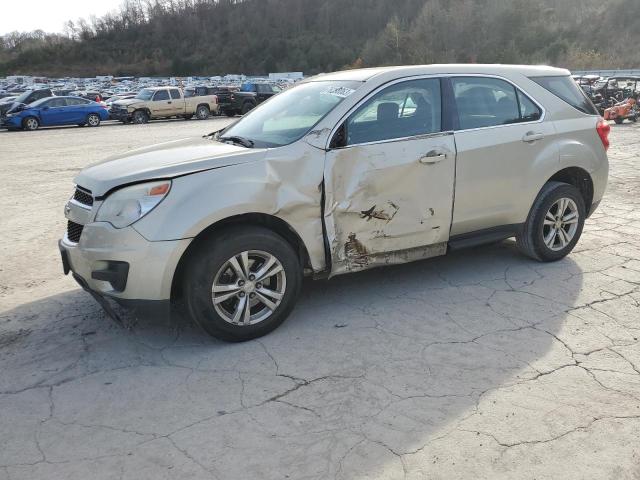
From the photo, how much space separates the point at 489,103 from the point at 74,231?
350cm

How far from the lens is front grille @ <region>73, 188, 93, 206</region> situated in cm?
388

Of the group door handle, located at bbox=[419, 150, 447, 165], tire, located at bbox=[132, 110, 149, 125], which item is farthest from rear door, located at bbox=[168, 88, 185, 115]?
door handle, located at bbox=[419, 150, 447, 165]

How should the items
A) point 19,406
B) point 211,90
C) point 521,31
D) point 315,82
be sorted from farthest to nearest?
point 521,31
point 211,90
point 315,82
point 19,406

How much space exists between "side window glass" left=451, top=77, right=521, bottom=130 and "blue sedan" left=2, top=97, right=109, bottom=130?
2451 cm

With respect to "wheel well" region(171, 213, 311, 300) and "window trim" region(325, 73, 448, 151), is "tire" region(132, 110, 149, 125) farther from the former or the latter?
"wheel well" region(171, 213, 311, 300)

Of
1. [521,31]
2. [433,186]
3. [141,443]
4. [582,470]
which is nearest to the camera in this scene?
[582,470]

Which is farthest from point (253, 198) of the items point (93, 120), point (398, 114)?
point (93, 120)

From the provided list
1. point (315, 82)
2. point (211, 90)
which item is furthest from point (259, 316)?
point (211, 90)

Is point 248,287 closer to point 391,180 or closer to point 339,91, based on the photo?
point 391,180

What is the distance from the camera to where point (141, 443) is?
2.86 meters

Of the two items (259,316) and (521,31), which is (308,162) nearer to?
(259,316)

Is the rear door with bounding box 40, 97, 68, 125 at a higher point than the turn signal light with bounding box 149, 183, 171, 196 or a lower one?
lower

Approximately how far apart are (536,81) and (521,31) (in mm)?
80098

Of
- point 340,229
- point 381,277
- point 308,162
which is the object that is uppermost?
point 308,162
